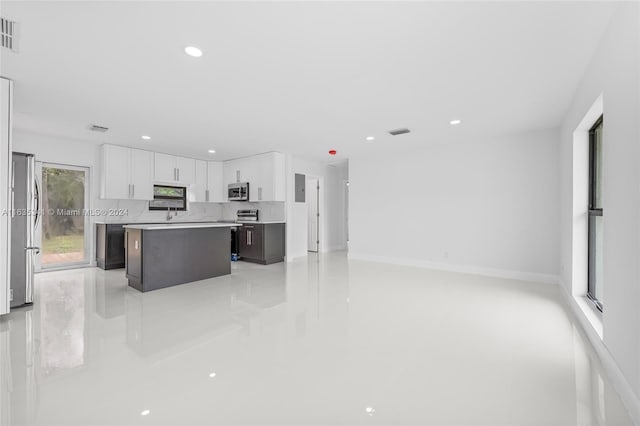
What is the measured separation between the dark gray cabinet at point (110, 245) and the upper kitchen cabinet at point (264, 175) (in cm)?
272

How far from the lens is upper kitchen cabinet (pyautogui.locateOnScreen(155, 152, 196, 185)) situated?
21.6ft

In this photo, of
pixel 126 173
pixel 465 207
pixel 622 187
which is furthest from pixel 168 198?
pixel 622 187

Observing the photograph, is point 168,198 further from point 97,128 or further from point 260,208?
point 97,128

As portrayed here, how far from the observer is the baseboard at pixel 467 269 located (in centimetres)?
481

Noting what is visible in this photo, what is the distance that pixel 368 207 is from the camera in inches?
274

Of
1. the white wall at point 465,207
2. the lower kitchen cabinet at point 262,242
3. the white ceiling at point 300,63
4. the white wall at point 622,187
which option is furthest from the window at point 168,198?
the white wall at point 622,187

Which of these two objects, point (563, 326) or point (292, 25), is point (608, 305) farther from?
point (292, 25)

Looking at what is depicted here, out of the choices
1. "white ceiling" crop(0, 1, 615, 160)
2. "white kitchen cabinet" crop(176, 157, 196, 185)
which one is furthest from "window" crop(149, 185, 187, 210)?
"white ceiling" crop(0, 1, 615, 160)

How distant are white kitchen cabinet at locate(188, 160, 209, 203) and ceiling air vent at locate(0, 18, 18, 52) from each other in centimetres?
484

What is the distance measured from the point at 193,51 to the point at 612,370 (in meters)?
3.93

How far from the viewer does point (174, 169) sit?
684 centimetres

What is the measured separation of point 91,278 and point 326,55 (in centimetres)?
517

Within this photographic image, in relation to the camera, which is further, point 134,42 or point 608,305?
point 134,42

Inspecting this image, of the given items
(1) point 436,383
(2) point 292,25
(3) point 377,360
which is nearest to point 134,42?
(2) point 292,25
